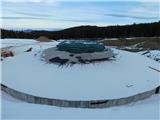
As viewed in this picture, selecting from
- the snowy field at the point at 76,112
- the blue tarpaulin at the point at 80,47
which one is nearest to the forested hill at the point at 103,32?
the blue tarpaulin at the point at 80,47

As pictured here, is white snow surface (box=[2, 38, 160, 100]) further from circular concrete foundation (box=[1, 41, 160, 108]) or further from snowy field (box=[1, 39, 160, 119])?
snowy field (box=[1, 39, 160, 119])

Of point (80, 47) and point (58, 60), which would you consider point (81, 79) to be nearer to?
point (58, 60)

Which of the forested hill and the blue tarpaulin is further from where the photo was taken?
the forested hill

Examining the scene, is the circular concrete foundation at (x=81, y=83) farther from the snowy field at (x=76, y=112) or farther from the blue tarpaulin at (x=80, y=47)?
the blue tarpaulin at (x=80, y=47)

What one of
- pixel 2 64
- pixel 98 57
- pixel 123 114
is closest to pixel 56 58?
pixel 98 57

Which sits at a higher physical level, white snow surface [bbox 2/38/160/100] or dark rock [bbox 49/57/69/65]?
dark rock [bbox 49/57/69/65]

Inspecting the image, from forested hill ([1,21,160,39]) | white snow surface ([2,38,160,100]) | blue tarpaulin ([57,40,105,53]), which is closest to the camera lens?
white snow surface ([2,38,160,100])

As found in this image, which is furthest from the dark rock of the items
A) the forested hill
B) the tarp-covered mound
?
the forested hill

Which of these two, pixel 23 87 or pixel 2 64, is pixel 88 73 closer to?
pixel 23 87
